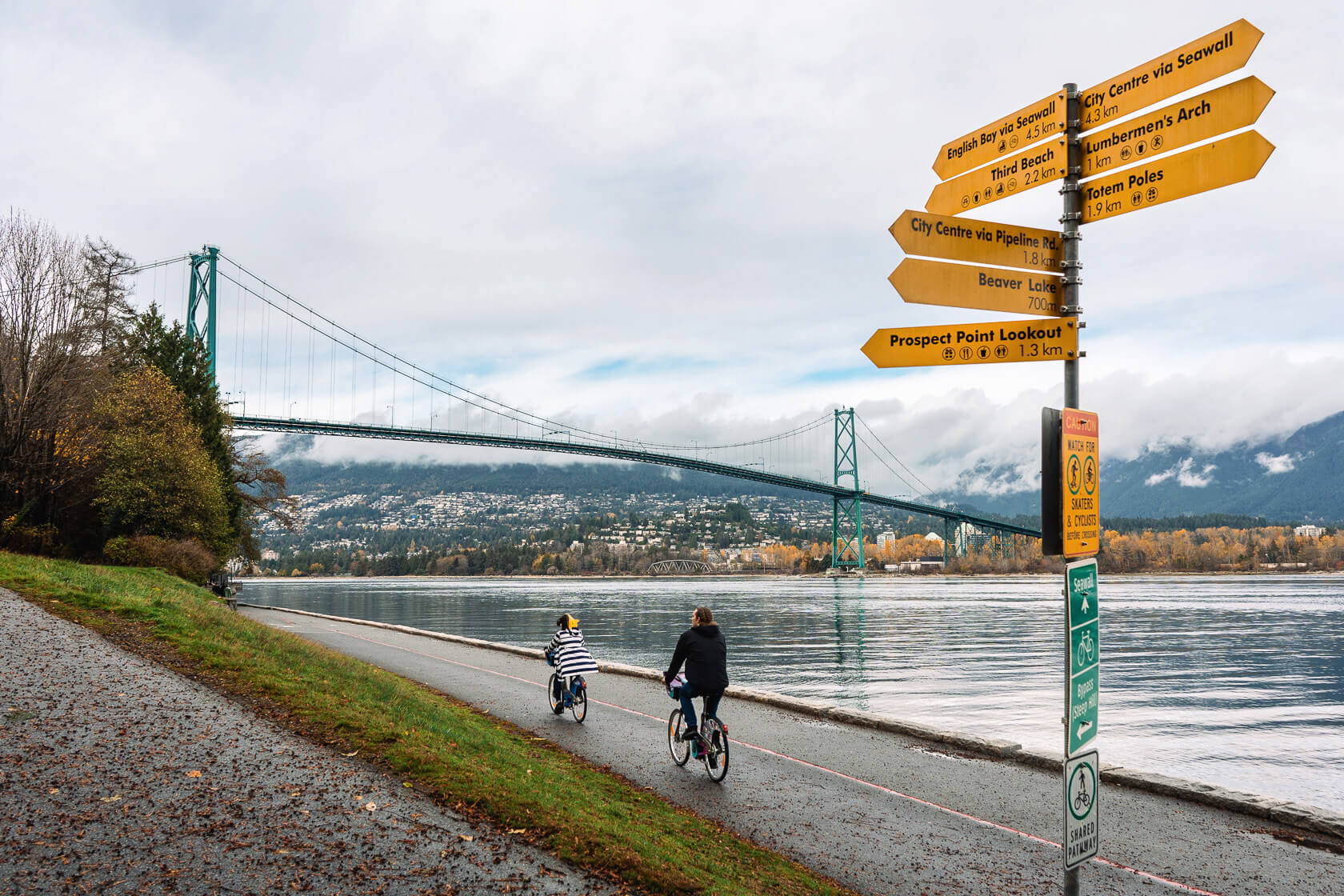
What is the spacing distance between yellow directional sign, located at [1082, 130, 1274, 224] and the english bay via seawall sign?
1.64 metres

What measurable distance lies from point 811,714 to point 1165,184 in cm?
941

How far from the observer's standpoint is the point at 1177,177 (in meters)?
3.87

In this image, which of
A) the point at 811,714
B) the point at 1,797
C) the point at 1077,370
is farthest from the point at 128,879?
the point at 811,714

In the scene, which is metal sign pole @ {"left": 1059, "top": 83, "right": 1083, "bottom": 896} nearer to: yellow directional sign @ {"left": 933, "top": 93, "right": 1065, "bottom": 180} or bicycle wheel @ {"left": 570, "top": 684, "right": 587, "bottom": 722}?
yellow directional sign @ {"left": 933, "top": 93, "right": 1065, "bottom": 180}

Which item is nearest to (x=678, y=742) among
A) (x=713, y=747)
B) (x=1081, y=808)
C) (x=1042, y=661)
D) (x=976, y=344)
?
(x=713, y=747)

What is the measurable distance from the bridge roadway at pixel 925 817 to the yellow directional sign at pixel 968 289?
392 centimetres

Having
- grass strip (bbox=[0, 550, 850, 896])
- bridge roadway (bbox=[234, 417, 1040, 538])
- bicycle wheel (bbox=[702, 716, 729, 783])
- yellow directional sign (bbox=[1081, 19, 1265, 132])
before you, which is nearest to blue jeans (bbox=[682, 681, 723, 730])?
bicycle wheel (bbox=[702, 716, 729, 783])

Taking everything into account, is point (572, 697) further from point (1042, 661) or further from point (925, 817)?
point (1042, 661)

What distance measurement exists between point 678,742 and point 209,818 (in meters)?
4.99

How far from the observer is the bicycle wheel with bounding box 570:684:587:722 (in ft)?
38.0

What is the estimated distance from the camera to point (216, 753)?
6.38 meters

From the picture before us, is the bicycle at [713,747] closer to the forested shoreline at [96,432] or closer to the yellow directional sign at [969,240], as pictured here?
the yellow directional sign at [969,240]

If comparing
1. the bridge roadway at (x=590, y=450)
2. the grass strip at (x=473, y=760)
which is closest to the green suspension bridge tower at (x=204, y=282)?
the bridge roadway at (x=590, y=450)

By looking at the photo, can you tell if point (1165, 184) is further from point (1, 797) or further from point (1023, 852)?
point (1, 797)
